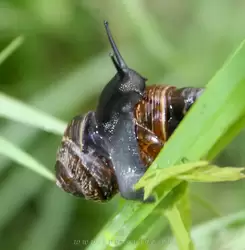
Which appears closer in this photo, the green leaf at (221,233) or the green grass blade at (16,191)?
the green leaf at (221,233)

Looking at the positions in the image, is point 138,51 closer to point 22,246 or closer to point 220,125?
point 22,246

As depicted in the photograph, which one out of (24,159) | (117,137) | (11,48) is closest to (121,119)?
(117,137)

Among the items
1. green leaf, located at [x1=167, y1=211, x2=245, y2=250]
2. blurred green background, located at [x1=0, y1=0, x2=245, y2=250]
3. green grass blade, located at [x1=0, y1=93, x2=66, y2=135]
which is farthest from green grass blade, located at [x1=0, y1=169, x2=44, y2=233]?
green leaf, located at [x1=167, y1=211, x2=245, y2=250]

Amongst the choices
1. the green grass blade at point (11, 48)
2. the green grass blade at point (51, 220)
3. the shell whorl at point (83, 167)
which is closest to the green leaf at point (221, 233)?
the shell whorl at point (83, 167)

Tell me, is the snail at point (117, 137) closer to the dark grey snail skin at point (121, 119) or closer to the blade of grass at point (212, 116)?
the dark grey snail skin at point (121, 119)

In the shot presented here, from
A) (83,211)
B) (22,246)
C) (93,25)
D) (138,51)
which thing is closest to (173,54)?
(138,51)

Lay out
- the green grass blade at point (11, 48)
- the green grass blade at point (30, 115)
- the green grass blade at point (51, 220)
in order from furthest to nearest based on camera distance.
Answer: the green grass blade at point (51, 220) < the green grass blade at point (11, 48) < the green grass blade at point (30, 115)
